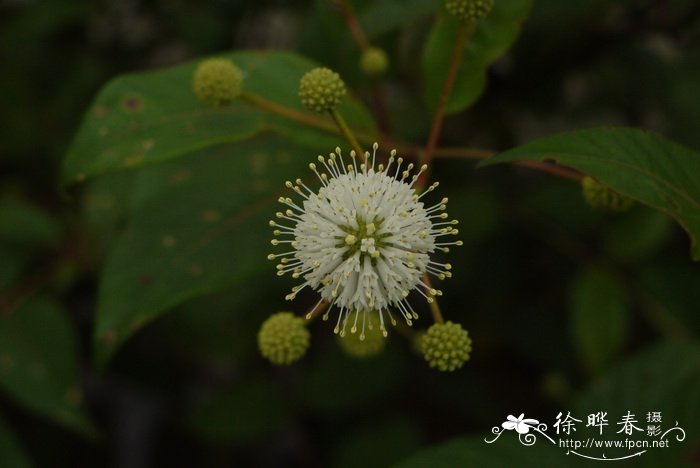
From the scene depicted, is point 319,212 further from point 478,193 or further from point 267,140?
point 478,193

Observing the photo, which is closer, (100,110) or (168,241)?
(100,110)

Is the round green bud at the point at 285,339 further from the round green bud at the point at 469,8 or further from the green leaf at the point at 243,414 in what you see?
the green leaf at the point at 243,414

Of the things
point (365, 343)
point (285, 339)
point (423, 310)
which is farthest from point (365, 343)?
point (423, 310)

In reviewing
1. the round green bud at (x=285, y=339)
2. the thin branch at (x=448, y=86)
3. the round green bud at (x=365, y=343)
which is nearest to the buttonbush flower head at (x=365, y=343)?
the round green bud at (x=365, y=343)

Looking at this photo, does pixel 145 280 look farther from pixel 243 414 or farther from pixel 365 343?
pixel 243 414

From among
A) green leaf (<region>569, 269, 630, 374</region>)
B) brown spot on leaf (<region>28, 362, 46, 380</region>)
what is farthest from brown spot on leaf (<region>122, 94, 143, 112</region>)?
green leaf (<region>569, 269, 630, 374</region>)
